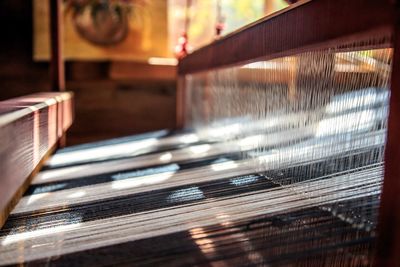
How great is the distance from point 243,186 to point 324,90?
220mm

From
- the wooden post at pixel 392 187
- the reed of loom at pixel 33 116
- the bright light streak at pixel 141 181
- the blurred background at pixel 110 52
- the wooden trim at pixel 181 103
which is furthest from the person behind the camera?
the blurred background at pixel 110 52

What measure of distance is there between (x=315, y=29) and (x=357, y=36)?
0.09 m

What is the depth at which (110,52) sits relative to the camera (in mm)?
2414

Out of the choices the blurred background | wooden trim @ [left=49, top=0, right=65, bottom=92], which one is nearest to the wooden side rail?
wooden trim @ [left=49, top=0, right=65, bottom=92]

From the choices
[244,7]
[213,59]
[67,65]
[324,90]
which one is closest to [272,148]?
[324,90]

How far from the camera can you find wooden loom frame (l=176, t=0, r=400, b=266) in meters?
0.35

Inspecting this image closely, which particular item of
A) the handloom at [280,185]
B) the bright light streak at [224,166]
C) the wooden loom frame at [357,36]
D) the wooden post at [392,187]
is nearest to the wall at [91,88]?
the bright light streak at [224,166]

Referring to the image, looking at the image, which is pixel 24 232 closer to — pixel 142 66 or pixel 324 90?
pixel 324 90

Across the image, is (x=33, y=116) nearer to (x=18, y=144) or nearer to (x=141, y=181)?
(x=18, y=144)

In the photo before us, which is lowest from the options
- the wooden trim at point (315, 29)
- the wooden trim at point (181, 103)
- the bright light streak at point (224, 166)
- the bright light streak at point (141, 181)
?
the bright light streak at point (141, 181)

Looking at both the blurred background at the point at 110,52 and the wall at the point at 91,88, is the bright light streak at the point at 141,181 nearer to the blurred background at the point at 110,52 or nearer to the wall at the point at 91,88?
the blurred background at the point at 110,52

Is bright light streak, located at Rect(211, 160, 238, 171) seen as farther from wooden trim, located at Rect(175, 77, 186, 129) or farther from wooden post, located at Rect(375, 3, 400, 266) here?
wooden trim, located at Rect(175, 77, 186, 129)

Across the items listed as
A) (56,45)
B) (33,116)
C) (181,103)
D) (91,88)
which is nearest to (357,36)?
(33,116)

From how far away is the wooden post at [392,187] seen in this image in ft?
A: 1.14
